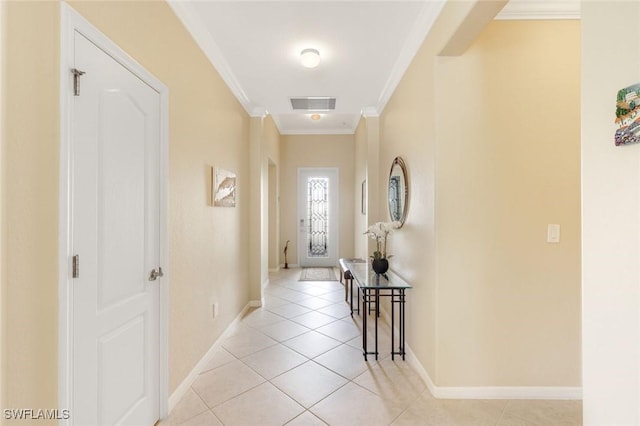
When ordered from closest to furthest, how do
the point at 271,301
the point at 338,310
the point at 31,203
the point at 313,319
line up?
1. the point at 31,203
2. the point at 313,319
3. the point at 338,310
4. the point at 271,301

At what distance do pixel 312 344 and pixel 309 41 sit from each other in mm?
2713

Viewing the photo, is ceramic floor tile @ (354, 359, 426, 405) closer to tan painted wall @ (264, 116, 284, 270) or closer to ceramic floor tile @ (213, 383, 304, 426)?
ceramic floor tile @ (213, 383, 304, 426)

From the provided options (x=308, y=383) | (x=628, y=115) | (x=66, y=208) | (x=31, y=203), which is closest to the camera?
(x=628, y=115)

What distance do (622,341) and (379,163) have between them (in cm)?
325

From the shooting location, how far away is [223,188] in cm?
278

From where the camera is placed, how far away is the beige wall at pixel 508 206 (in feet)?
6.41

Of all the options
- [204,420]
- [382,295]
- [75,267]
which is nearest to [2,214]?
[75,267]

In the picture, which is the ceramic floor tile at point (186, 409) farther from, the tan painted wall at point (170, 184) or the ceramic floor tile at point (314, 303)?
the ceramic floor tile at point (314, 303)

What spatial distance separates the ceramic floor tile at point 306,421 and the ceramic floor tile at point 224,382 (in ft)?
1.59

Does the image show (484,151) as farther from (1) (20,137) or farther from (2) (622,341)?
(1) (20,137)

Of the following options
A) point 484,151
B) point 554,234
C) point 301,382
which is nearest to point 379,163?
point 484,151

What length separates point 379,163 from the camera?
3.94 metres

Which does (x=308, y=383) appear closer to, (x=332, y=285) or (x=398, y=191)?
(x=398, y=191)

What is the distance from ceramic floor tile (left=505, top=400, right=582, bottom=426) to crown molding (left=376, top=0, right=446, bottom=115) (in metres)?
2.62
